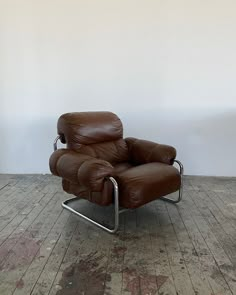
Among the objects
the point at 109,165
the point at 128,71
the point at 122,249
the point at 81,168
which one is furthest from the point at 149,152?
the point at 128,71

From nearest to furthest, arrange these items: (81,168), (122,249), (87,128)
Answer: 1. (122,249)
2. (81,168)
3. (87,128)

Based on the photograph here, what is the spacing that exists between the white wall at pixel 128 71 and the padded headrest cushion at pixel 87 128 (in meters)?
0.75

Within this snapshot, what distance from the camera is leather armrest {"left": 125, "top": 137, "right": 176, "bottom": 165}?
108 inches

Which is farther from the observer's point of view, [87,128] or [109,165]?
[87,128]

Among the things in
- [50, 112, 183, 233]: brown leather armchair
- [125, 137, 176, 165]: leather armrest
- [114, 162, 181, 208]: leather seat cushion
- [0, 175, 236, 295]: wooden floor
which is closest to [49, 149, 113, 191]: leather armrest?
[50, 112, 183, 233]: brown leather armchair

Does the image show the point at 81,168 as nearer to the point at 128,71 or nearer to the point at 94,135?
the point at 94,135

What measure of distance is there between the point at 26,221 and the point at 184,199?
1483 mm

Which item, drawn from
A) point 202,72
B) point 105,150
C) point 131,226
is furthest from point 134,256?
point 202,72

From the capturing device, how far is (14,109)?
370cm

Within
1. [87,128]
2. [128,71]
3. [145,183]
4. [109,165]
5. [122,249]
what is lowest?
[122,249]

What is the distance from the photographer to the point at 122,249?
210cm

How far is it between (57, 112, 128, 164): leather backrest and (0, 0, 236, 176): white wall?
73 cm

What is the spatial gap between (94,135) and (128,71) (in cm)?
111

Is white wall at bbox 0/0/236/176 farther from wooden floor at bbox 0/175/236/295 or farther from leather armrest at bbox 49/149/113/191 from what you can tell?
leather armrest at bbox 49/149/113/191
